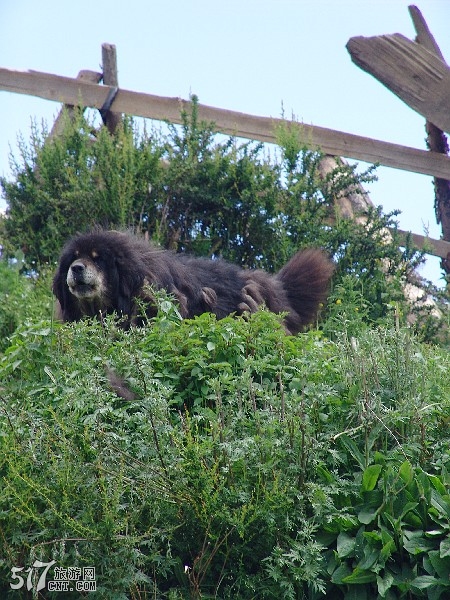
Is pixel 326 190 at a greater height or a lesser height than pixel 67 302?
greater

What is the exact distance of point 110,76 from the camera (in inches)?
408

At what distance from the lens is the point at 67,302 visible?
A: 7762 mm

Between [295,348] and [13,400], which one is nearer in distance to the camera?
[13,400]

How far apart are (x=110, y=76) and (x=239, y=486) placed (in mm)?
7377

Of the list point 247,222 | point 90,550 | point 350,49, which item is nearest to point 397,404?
point 90,550

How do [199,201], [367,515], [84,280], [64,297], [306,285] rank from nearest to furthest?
[367,515] → [84,280] → [64,297] → [306,285] → [199,201]

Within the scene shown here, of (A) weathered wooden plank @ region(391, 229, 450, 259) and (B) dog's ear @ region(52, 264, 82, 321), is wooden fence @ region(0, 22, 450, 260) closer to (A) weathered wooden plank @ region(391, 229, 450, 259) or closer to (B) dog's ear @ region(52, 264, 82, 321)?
(A) weathered wooden plank @ region(391, 229, 450, 259)

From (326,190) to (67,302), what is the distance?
119 inches

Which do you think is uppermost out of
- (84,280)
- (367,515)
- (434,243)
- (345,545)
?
(434,243)

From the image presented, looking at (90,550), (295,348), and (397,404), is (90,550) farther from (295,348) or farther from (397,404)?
(295,348)

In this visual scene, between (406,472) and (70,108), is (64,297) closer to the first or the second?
(70,108)

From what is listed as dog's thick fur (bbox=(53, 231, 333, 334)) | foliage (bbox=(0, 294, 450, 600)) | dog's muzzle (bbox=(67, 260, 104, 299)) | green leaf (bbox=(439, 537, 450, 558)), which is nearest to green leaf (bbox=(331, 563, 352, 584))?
foliage (bbox=(0, 294, 450, 600))

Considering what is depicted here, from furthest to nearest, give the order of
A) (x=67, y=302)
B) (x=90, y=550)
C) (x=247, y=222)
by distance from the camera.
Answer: (x=247, y=222), (x=67, y=302), (x=90, y=550)

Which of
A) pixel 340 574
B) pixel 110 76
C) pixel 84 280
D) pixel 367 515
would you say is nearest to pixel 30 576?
pixel 340 574
